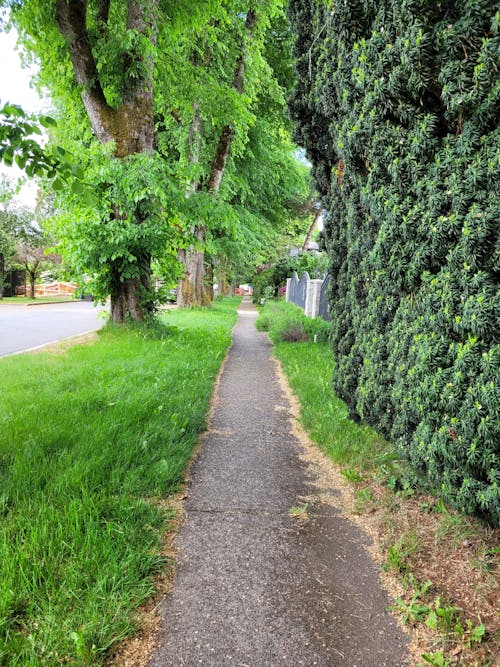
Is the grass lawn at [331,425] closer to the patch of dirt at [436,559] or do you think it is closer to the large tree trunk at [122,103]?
the patch of dirt at [436,559]

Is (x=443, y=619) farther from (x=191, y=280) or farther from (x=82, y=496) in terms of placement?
(x=191, y=280)

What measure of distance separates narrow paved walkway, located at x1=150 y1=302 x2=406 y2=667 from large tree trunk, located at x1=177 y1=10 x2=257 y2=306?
7426 mm

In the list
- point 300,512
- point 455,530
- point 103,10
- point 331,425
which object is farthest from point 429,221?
point 103,10

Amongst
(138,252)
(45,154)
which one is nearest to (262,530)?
(45,154)

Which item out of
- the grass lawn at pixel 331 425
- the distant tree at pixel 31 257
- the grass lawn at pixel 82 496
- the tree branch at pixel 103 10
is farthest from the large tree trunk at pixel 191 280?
the distant tree at pixel 31 257

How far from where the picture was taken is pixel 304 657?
1.67m

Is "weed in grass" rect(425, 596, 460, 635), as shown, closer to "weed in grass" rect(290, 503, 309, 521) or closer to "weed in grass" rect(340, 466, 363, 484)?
"weed in grass" rect(290, 503, 309, 521)

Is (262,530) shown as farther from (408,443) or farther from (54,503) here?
(54,503)

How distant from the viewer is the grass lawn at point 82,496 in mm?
1663

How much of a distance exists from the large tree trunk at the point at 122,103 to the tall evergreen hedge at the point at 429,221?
605 centimetres

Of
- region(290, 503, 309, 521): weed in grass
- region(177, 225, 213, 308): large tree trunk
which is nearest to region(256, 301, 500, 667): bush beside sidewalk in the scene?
region(290, 503, 309, 521): weed in grass

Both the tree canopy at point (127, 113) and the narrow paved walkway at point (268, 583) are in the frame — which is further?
the tree canopy at point (127, 113)

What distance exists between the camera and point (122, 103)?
314 inches

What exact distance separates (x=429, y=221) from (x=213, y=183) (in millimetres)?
12210
